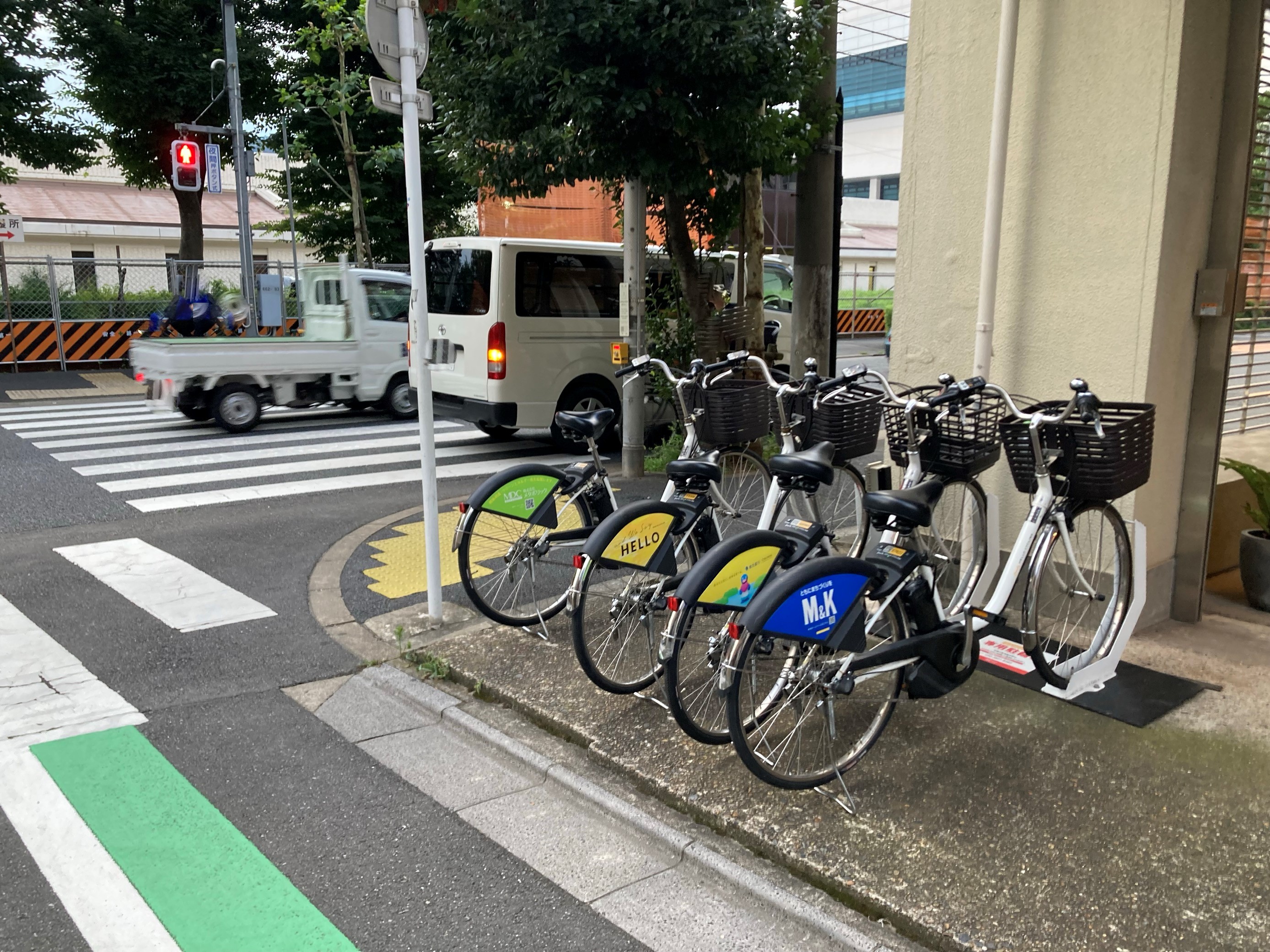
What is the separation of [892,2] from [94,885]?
5103 cm

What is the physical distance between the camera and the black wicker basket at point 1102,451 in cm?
364

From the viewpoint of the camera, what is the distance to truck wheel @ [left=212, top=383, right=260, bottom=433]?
1104 cm

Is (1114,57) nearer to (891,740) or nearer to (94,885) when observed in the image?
(891,740)

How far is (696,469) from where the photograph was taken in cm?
430

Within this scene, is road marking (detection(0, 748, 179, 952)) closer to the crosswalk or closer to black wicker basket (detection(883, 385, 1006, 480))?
black wicker basket (detection(883, 385, 1006, 480))

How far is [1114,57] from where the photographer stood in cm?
426

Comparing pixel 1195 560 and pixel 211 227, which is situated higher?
pixel 211 227

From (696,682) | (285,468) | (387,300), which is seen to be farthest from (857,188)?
(696,682)

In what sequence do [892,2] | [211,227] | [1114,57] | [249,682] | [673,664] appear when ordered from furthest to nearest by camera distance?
[892,2] → [211,227] → [249,682] → [1114,57] → [673,664]

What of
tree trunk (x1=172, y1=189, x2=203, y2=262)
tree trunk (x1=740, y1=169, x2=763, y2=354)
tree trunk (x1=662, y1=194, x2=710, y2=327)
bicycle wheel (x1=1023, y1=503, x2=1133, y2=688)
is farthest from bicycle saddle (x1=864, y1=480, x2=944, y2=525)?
tree trunk (x1=172, y1=189, x2=203, y2=262)

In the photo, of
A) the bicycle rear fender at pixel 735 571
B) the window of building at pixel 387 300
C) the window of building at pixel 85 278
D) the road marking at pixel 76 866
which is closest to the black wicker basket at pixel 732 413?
the bicycle rear fender at pixel 735 571

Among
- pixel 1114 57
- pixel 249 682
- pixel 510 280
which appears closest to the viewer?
pixel 1114 57

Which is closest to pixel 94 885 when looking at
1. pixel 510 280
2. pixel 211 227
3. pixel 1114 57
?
pixel 1114 57

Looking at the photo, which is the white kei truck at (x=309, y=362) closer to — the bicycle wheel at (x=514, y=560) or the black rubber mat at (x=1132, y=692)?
the bicycle wheel at (x=514, y=560)
